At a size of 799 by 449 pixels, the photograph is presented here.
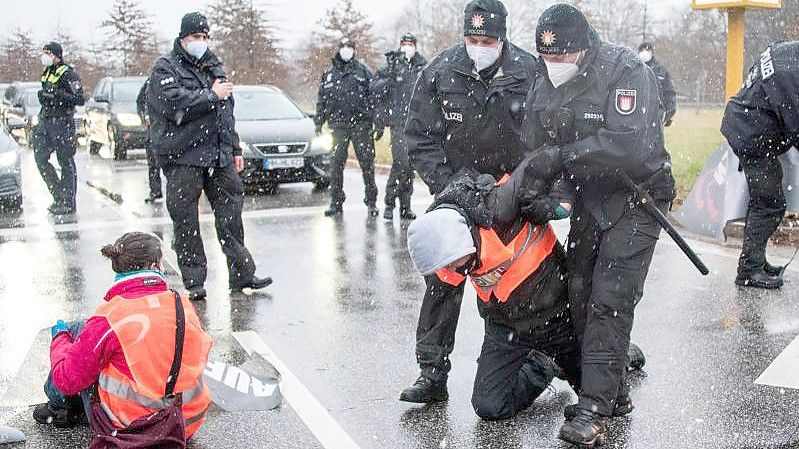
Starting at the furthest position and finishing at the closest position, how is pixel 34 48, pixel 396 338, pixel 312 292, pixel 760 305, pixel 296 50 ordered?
pixel 34 48, pixel 296 50, pixel 312 292, pixel 760 305, pixel 396 338

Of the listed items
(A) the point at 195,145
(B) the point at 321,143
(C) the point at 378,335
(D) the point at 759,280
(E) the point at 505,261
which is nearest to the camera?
(E) the point at 505,261

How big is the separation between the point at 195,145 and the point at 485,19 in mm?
2864

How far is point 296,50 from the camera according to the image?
49312mm

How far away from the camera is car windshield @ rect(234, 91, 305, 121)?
13977mm

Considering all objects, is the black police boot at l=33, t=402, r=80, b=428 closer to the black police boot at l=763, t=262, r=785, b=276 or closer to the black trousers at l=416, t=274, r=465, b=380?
the black trousers at l=416, t=274, r=465, b=380

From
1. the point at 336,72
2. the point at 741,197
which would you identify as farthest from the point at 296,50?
the point at 741,197

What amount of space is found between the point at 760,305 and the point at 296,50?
44.8 m

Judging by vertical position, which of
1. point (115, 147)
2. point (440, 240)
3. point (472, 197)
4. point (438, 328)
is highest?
point (472, 197)

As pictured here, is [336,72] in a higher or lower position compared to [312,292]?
higher

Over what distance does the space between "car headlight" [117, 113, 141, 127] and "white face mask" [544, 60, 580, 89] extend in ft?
53.3

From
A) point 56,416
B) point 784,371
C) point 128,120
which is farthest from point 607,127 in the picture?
point 128,120

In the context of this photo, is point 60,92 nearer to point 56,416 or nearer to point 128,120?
point 56,416

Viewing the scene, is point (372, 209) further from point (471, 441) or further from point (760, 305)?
point (471, 441)

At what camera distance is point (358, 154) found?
10992 millimetres
